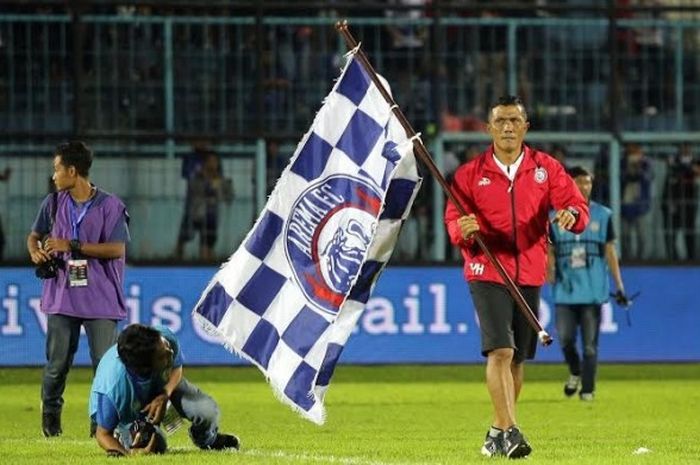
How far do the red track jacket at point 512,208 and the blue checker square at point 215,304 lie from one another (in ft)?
4.70

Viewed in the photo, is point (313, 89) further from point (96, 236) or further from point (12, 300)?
point (96, 236)

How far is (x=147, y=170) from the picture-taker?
2517cm

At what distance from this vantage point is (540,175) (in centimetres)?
1281

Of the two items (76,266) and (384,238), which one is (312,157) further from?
(76,266)

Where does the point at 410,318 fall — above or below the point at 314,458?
below

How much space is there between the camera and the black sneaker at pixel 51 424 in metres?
14.7

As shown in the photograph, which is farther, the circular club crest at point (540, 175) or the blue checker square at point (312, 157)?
the blue checker square at point (312, 157)

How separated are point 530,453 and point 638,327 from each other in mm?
12020

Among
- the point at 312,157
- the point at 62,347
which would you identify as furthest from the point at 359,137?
the point at 62,347

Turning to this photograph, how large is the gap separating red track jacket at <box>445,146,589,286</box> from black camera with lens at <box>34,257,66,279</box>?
10.9 feet

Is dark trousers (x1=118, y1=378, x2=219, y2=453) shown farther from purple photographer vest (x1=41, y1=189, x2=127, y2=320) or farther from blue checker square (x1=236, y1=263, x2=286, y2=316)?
purple photographer vest (x1=41, y1=189, x2=127, y2=320)

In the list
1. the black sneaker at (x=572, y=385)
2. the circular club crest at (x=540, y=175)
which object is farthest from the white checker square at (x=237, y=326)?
the black sneaker at (x=572, y=385)

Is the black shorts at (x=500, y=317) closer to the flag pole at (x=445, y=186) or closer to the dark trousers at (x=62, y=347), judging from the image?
the flag pole at (x=445, y=186)

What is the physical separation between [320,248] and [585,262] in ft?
22.5
